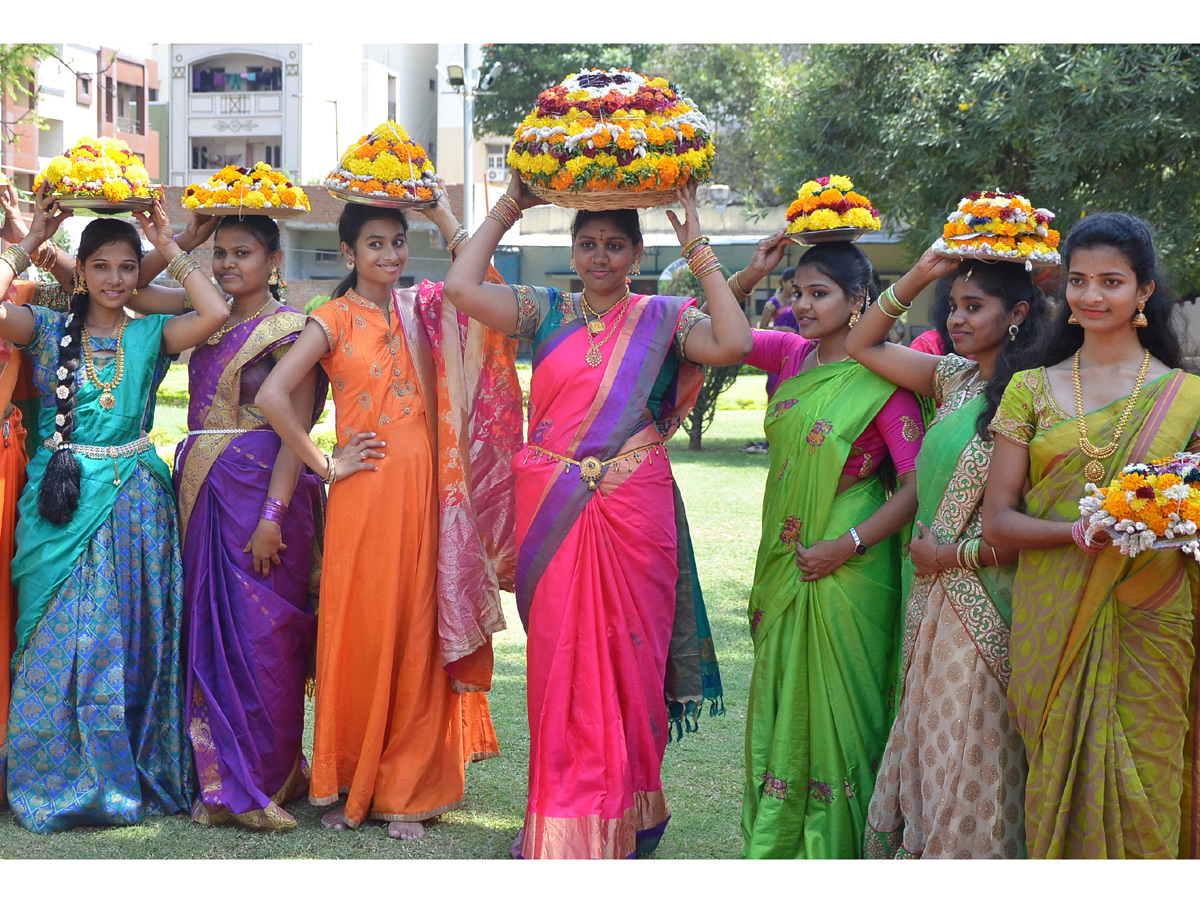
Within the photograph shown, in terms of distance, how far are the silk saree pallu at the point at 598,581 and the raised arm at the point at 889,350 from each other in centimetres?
63

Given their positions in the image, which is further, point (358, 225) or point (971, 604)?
point (358, 225)

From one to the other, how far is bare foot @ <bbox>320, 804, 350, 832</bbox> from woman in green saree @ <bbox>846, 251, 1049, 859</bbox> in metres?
1.95

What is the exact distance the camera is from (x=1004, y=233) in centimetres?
365

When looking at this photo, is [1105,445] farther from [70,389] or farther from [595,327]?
[70,389]

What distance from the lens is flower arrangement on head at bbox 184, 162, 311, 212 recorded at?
15.1 ft

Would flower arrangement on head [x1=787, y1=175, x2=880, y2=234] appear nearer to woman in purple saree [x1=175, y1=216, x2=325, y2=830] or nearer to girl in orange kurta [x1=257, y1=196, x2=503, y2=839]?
girl in orange kurta [x1=257, y1=196, x2=503, y2=839]

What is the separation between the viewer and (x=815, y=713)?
4023mm

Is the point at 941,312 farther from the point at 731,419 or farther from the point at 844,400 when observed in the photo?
the point at 731,419

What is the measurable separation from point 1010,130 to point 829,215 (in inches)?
342

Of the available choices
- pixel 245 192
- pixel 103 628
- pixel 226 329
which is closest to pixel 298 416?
pixel 226 329

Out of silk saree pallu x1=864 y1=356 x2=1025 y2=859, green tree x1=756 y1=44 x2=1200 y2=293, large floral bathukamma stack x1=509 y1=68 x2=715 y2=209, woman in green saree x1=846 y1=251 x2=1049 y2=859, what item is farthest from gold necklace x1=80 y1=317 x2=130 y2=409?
green tree x1=756 y1=44 x2=1200 y2=293

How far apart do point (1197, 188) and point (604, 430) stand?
9.01 m

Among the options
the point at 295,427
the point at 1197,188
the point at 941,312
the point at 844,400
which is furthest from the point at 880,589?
the point at 1197,188

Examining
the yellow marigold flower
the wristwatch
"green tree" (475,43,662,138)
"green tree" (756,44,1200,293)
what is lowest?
the wristwatch
